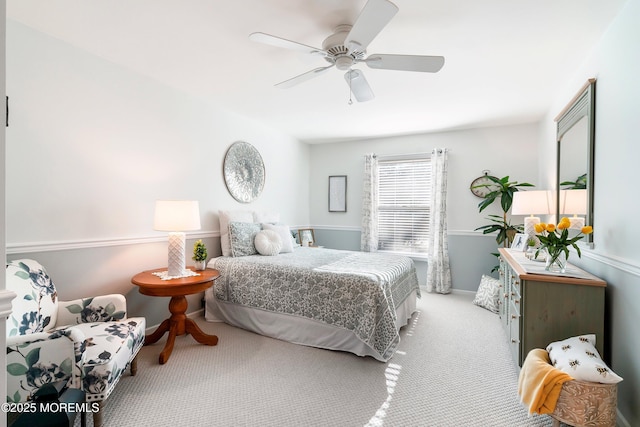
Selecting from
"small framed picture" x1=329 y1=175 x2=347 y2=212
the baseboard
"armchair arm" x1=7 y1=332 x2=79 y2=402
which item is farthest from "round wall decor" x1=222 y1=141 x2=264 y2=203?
the baseboard

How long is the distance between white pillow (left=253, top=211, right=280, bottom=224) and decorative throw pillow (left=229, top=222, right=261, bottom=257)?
376 mm

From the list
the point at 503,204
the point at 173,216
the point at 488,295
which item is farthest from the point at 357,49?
the point at 488,295

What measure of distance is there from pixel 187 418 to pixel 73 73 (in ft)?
8.74

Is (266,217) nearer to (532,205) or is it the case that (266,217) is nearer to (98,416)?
(98,416)

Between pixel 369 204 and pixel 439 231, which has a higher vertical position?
pixel 369 204

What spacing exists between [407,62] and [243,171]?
267 cm

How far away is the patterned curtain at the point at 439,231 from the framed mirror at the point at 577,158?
163 cm

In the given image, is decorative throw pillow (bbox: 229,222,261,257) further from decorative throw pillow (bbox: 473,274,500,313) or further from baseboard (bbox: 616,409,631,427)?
baseboard (bbox: 616,409,631,427)

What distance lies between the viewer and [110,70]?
2.60 m

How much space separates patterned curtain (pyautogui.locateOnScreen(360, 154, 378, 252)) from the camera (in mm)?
5066

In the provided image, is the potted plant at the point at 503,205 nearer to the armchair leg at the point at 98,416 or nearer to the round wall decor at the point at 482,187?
the round wall decor at the point at 482,187

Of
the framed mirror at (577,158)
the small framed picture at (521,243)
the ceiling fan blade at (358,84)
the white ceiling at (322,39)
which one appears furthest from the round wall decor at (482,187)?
the ceiling fan blade at (358,84)

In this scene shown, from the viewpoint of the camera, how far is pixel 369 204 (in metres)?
5.08

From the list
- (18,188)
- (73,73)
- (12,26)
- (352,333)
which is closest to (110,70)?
(73,73)
